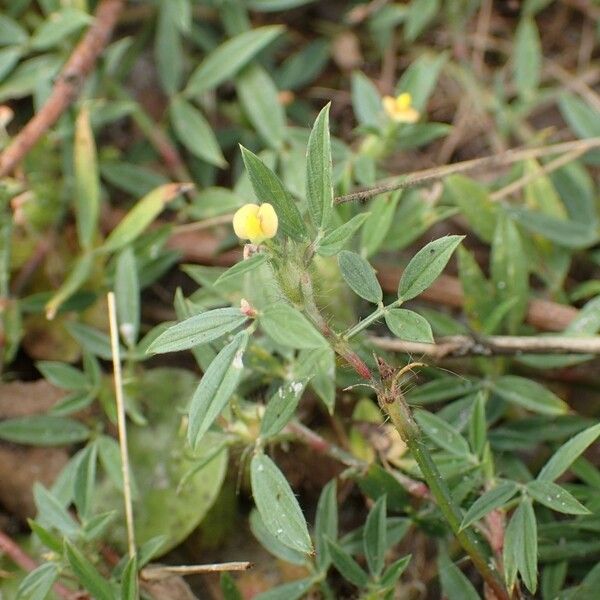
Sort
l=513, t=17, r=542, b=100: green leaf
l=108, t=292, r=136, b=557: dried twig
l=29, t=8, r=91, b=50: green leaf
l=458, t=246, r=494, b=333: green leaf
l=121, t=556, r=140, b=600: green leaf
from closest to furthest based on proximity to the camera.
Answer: l=121, t=556, r=140, b=600: green leaf, l=108, t=292, r=136, b=557: dried twig, l=458, t=246, r=494, b=333: green leaf, l=29, t=8, r=91, b=50: green leaf, l=513, t=17, r=542, b=100: green leaf

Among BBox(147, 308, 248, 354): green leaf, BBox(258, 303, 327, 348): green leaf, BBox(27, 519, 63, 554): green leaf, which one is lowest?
BBox(27, 519, 63, 554): green leaf

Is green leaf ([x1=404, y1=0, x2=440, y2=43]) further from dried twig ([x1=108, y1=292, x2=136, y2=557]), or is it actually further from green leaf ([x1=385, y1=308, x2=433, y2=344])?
green leaf ([x1=385, y1=308, x2=433, y2=344])

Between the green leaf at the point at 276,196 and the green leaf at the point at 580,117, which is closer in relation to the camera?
the green leaf at the point at 276,196

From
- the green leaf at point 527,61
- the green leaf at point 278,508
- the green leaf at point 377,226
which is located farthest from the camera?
the green leaf at point 527,61

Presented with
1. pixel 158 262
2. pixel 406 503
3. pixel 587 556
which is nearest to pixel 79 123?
pixel 158 262

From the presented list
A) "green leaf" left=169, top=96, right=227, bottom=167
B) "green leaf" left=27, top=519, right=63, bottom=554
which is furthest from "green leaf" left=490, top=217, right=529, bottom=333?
"green leaf" left=27, top=519, right=63, bottom=554

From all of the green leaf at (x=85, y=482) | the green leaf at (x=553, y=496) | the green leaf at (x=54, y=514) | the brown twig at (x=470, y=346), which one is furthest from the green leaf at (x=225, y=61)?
the green leaf at (x=553, y=496)

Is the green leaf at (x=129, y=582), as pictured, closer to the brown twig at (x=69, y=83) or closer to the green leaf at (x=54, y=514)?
the green leaf at (x=54, y=514)
